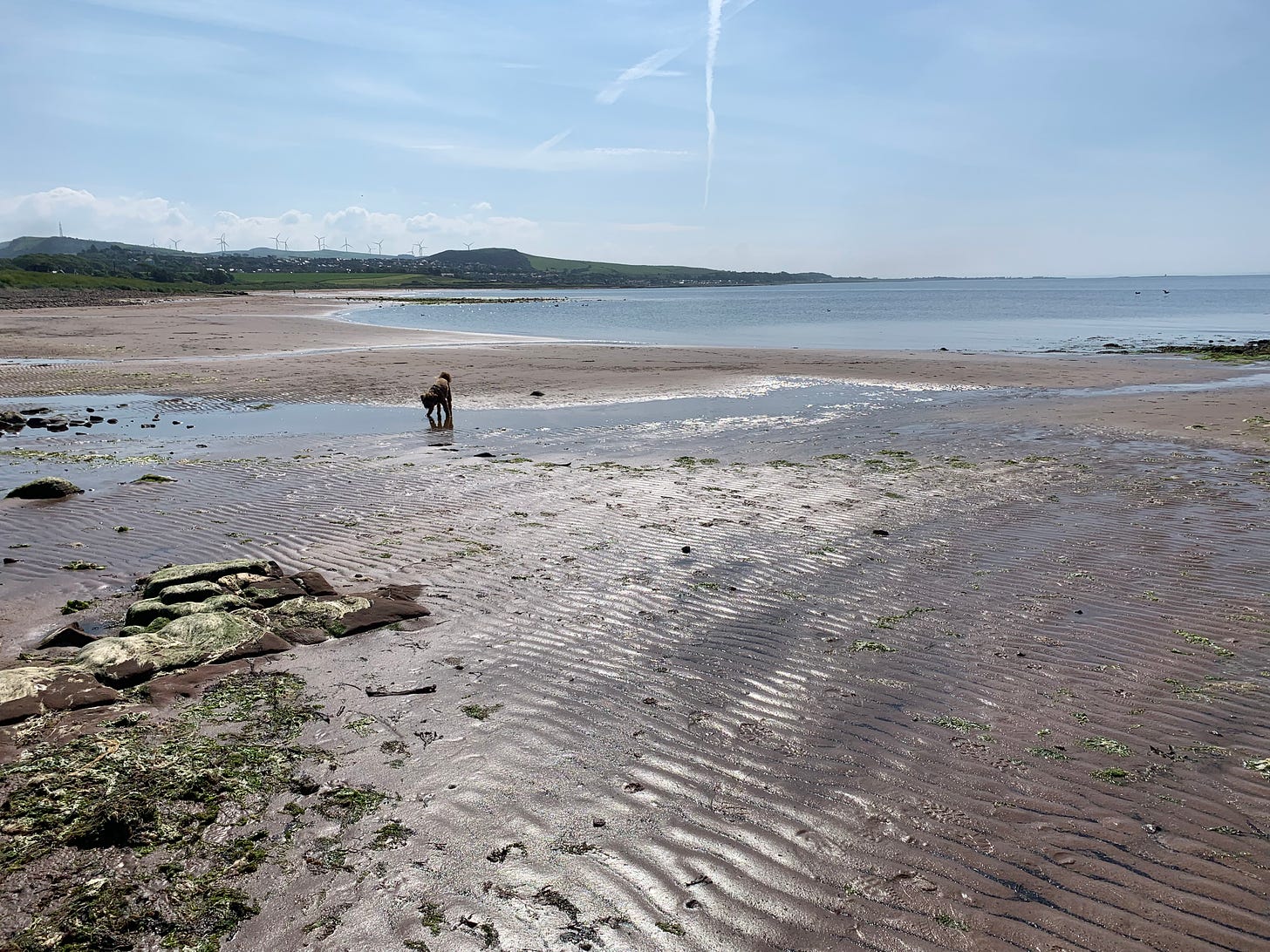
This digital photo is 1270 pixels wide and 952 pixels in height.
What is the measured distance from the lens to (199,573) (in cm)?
848

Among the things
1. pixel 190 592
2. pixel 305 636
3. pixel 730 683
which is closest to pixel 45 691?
pixel 190 592

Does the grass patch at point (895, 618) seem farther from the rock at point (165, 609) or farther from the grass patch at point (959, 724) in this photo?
the rock at point (165, 609)

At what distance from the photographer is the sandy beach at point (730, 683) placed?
4.27m

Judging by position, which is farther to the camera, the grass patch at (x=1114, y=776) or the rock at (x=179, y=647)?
the rock at (x=179, y=647)

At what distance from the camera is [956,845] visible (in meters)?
4.74

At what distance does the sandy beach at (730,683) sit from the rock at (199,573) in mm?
499

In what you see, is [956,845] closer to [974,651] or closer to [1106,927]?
[1106,927]

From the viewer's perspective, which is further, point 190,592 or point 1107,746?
point 190,592

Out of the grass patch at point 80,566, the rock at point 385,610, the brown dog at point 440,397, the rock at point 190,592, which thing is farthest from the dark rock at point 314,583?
the brown dog at point 440,397

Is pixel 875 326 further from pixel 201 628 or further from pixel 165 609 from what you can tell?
pixel 201 628

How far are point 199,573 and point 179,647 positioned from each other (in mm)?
1558

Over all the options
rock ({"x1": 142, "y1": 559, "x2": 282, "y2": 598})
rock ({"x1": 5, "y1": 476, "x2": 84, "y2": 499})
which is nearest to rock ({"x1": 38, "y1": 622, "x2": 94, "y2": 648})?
rock ({"x1": 142, "y1": 559, "x2": 282, "y2": 598})

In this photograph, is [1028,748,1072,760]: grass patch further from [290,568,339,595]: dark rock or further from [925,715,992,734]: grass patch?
[290,568,339,595]: dark rock

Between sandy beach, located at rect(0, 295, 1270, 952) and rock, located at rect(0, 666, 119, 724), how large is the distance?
5.7 inches
